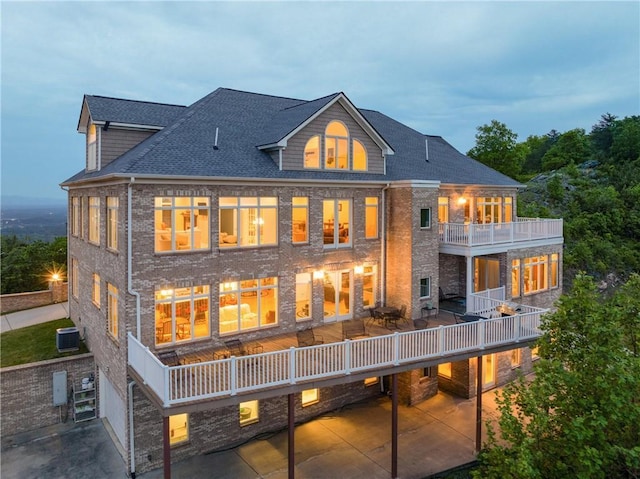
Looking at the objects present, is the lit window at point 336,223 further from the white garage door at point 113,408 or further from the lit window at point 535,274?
the lit window at point 535,274

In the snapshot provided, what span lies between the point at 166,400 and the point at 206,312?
411 cm

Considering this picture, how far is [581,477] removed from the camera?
8.45 meters

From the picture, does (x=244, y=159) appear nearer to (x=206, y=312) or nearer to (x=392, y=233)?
(x=206, y=312)

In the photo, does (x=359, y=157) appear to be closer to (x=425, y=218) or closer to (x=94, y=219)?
(x=425, y=218)

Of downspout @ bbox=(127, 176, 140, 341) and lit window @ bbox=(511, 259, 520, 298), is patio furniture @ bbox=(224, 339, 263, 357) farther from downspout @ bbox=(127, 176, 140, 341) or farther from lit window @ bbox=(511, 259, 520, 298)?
lit window @ bbox=(511, 259, 520, 298)

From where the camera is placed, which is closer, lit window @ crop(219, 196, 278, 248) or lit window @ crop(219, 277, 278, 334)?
lit window @ crop(219, 196, 278, 248)

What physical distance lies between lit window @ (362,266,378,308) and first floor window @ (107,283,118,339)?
894 centimetres

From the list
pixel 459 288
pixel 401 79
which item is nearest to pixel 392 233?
pixel 459 288

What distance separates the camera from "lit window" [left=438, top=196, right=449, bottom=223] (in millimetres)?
19750

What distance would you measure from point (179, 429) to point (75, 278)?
36.9 ft

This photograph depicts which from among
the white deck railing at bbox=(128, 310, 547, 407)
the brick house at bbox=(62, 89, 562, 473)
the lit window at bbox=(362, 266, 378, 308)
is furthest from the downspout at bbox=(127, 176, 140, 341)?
the lit window at bbox=(362, 266, 378, 308)

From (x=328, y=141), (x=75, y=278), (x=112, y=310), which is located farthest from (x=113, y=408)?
(x=328, y=141)

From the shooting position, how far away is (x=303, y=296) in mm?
15820

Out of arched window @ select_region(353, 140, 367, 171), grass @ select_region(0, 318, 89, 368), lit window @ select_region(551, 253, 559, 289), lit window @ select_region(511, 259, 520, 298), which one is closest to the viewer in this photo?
grass @ select_region(0, 318, 89, 368)
